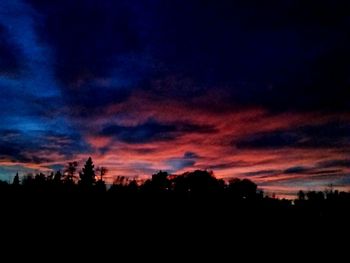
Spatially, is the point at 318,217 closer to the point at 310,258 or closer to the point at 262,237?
the point at 262,237

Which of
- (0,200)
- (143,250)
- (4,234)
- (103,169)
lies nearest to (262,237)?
(143,250)

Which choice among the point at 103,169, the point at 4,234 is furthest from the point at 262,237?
the point at 103,169

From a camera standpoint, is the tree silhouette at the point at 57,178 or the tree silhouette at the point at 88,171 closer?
the tree silhouette at the point at 57,178

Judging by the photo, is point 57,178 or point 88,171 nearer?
point 57,178

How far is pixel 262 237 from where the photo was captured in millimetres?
30000

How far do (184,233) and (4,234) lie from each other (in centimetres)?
1386

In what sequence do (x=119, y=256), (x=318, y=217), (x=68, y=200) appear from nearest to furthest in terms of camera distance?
(x=119, y=256) → (x=68, y=200) → (x=318, y=217)

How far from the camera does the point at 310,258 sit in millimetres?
25016

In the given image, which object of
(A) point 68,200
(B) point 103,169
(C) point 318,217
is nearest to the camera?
(A) point 68,200

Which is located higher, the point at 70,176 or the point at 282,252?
the point at 70,176

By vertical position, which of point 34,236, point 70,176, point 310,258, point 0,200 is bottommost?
point 310,258

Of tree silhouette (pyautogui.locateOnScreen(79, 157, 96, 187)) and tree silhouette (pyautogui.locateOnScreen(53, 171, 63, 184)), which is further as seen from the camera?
tree silhouette (pyautogui.locateOnScreen(79, 157, 96, 187))

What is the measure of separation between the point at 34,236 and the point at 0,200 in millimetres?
8382

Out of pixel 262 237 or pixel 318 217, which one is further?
pixel 318 217
